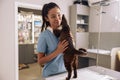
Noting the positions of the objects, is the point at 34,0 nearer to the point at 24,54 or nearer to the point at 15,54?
the point at 15,54

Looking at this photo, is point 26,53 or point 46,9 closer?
point 46,9

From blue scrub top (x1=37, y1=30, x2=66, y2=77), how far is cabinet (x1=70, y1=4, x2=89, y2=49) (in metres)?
2.48

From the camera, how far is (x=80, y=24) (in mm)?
3656

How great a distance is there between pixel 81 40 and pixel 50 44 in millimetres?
2736

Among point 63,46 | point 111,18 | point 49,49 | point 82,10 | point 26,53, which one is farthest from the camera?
point 26,53

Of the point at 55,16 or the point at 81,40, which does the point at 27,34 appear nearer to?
the point at 81,40

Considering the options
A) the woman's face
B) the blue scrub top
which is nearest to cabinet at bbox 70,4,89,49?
the blue scrub top

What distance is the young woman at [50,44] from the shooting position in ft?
2.62

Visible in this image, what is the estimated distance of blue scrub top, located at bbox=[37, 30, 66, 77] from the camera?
84cm

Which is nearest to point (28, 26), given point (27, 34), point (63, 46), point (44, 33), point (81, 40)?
point (27, 34)
